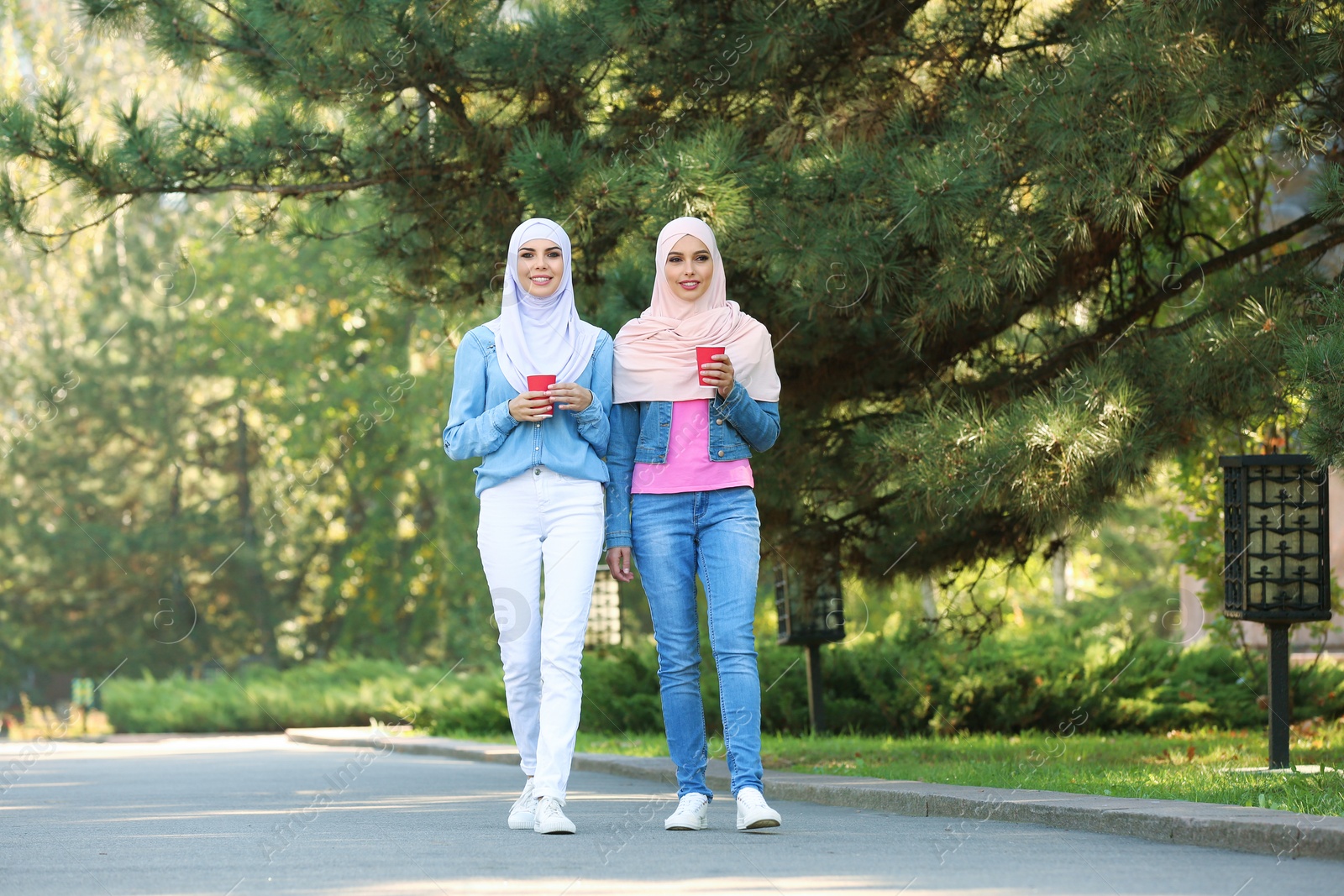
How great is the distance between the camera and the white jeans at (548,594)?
5574mm

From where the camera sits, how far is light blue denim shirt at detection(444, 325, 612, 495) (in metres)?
A: 5.72

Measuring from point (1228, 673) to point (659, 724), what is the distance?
16.4 ft

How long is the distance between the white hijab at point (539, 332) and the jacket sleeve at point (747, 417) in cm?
54

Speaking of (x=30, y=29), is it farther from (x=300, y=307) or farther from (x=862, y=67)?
(x=862, y=67)

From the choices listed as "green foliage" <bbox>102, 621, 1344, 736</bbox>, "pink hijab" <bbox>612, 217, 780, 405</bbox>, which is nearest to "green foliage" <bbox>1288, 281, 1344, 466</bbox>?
"pink hijab" <bbox>612, 217, 780, 405</bbox>

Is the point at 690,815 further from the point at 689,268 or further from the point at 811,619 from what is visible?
the point at 811,619

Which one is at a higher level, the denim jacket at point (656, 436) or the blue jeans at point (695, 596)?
the denim jacket at point (656, 436)

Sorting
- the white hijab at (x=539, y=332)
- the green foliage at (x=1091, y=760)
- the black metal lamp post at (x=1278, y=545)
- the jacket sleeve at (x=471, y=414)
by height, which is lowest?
the green foliage at (x=1091, y=760)

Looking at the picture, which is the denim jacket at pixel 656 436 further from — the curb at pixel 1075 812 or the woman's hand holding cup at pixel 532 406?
the curb at pixel 1075 812

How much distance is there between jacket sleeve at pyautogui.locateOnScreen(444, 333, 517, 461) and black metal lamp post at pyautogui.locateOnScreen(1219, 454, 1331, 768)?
4.41m

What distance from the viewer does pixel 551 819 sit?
554cm

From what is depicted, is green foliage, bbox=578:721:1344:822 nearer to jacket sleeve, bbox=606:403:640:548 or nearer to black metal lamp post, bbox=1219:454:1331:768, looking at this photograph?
black metal lamp post, bbox=1219:454:1331:768

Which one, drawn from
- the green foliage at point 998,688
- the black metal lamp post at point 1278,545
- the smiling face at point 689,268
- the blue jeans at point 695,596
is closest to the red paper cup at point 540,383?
the blue jeans at point 695,596

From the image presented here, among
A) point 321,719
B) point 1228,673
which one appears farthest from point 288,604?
point 1228,673
